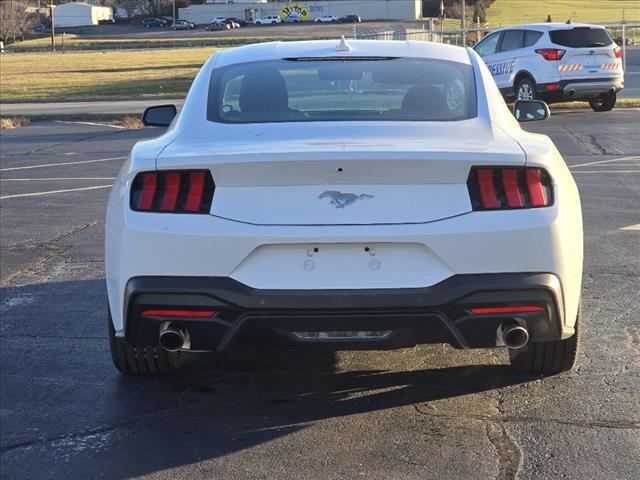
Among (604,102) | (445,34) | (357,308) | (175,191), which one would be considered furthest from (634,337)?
(445,34)

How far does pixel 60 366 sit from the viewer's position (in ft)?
17.2

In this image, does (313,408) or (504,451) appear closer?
(504,451)

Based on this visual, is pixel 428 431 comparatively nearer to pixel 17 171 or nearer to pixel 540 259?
pixel 540 259

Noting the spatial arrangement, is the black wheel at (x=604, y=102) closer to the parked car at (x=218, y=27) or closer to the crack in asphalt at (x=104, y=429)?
the crack in asphalt at (x=104, y=429)

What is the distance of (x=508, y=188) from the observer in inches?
160

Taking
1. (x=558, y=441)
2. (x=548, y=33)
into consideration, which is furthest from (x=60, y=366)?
(x=548, y=33)

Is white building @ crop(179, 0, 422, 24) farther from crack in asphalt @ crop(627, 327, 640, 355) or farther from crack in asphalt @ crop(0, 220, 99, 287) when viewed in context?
crack in asphalt @ crop(627, 327, 640, 355)

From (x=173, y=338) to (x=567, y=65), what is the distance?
1579 cm

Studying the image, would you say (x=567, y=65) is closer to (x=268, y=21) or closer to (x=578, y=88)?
(x=578, y=88)

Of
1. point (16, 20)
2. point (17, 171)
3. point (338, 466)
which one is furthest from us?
point (16, 20)

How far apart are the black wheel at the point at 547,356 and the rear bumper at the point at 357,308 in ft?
1.79

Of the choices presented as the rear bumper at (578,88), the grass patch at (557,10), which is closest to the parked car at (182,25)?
the grass patch at (557,10)

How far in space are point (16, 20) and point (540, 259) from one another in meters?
112

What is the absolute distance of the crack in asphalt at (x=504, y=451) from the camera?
3.80 meters
